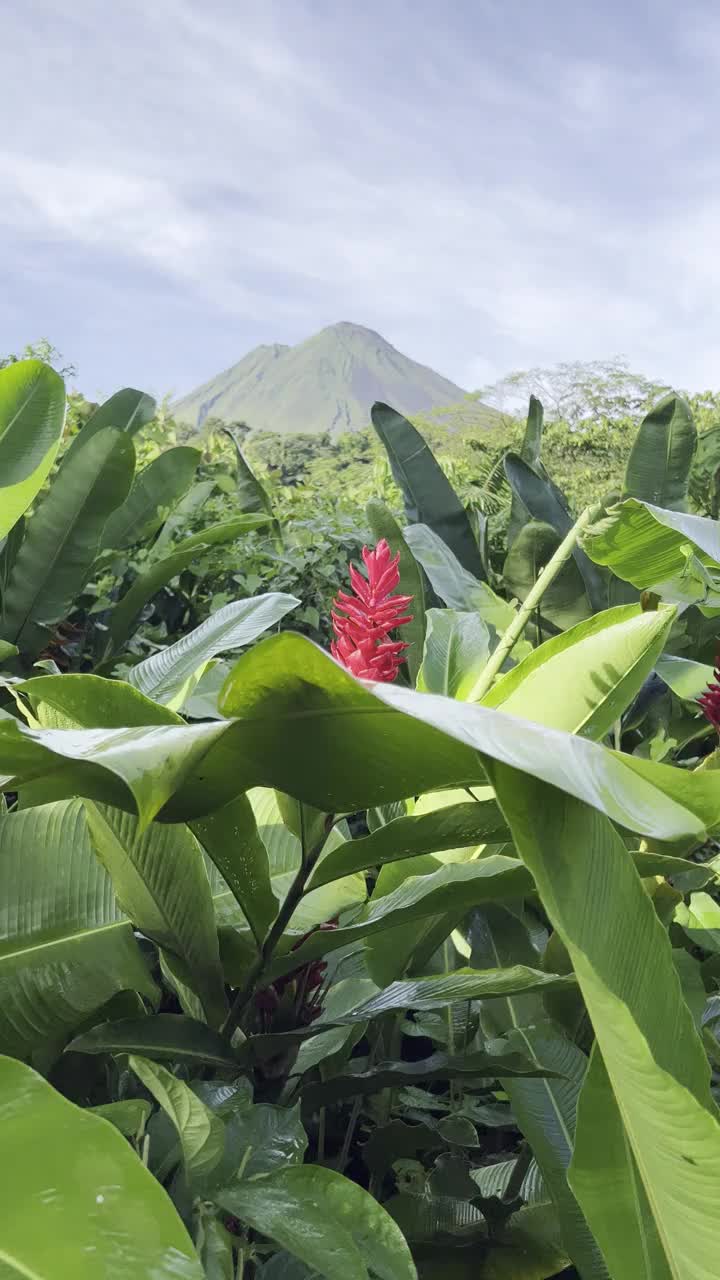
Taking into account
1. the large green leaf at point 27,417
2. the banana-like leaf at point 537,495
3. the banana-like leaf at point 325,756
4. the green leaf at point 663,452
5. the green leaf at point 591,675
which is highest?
the green leaf at point 663,452

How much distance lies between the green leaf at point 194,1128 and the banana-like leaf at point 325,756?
160mm

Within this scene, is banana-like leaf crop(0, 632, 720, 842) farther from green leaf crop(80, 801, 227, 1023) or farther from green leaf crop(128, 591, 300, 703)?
green leaf crop(128, 591, 300, 703)

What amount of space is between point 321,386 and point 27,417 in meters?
135

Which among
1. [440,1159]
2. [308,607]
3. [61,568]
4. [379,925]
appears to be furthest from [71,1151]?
[308,607]

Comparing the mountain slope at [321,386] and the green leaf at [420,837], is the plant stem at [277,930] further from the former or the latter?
the mountain slope at [321,386]

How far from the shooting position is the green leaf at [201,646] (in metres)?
1.04

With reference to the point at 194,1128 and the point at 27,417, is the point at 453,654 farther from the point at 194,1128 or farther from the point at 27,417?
the point at 27,417

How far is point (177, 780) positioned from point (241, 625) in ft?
2.41

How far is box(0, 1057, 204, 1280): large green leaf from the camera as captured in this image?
1.29 ft

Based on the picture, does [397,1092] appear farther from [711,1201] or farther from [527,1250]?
[711,1201]

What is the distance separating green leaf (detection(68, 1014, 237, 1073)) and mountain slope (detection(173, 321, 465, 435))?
11952 cm

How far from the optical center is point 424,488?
223 cm

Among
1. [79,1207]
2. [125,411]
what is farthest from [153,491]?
[79,1207]

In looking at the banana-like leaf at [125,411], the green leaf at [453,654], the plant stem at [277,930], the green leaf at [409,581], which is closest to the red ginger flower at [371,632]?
the plant stem at [277,930]
